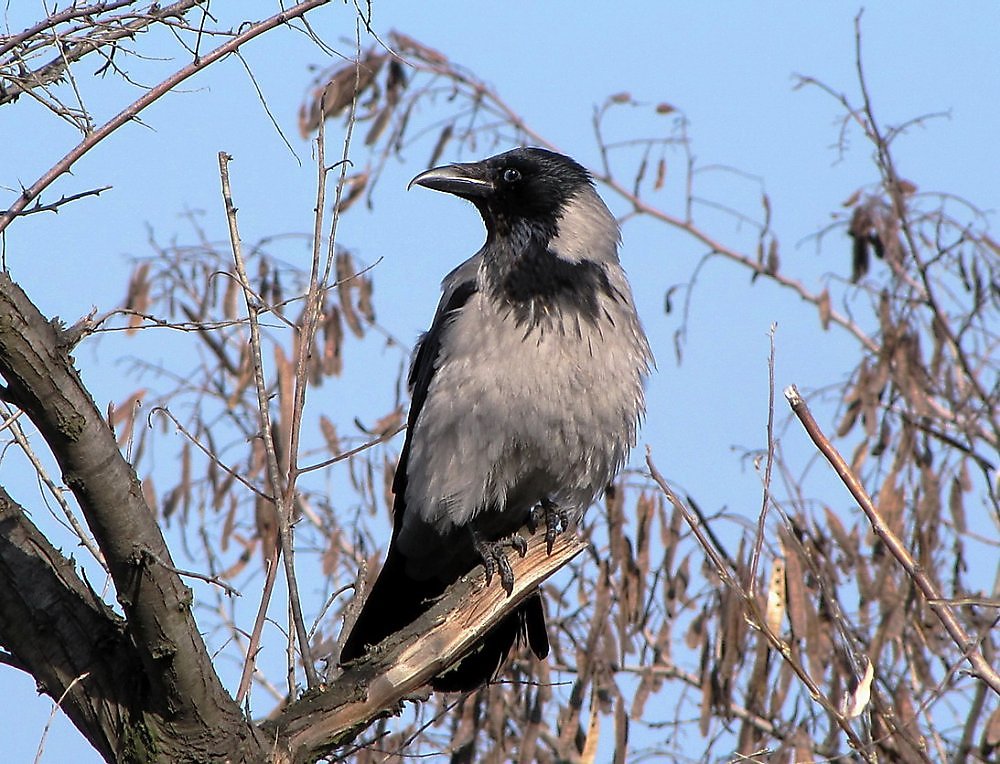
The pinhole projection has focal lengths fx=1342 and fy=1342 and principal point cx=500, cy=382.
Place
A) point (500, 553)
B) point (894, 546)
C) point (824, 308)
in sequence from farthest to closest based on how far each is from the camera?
1. point (824, 308)
2. point (500, 553)
3. point (894, 546)

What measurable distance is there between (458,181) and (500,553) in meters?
1.63

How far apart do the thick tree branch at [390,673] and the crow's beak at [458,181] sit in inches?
67.8

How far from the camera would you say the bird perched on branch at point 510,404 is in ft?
14.8

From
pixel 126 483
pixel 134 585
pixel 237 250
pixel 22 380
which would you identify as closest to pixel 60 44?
pixel 237 250

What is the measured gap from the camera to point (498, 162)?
5.32 metres

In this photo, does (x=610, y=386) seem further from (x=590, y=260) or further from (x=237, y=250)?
(x=237, y=250)

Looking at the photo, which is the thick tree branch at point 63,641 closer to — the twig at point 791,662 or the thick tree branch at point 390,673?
the thick tree branch at point 390,673

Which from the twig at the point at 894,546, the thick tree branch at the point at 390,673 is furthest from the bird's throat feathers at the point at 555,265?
the twig at the point at 894,546

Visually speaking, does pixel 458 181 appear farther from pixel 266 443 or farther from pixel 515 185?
pixel 266 443

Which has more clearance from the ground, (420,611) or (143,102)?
(143,102)

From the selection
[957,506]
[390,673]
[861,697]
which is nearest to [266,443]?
[390,673]

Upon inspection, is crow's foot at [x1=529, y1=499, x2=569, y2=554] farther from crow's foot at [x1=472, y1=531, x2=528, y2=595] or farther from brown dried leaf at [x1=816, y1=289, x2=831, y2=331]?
brown dried leaf at [x1=816, y1=289, x2=831, y2=331]

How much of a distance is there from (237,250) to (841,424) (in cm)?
335

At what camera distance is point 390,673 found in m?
3.55
